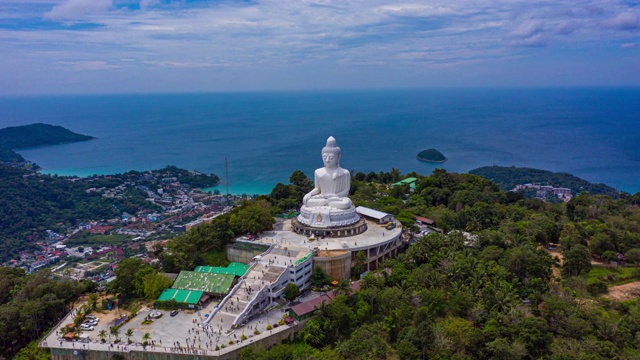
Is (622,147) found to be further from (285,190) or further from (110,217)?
(110,217)

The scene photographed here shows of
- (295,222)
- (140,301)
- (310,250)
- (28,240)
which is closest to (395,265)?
(310,250)

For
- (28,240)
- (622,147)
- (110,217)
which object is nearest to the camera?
(28,240)

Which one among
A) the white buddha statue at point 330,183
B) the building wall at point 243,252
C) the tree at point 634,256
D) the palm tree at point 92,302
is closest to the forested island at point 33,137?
the palm tree at point 92,302

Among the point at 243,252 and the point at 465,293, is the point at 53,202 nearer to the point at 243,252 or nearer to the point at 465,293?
the point at 243,252

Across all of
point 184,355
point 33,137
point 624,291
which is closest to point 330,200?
point 184,355

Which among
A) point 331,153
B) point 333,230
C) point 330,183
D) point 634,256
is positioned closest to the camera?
point 634,256

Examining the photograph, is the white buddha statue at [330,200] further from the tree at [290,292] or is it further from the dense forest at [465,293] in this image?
the tree at [290,292]
